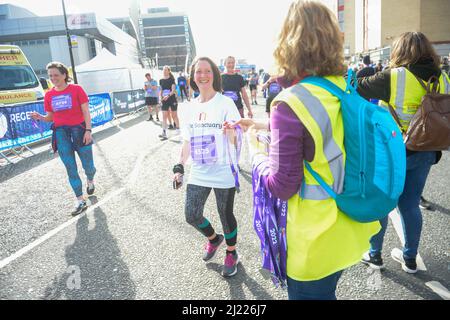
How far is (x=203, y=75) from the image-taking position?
3.11 meters

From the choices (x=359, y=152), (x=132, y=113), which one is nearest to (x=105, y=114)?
(x=132, y=113)

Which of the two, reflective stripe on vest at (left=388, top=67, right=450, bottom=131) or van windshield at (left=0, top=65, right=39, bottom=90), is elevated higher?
van windshield at (left=0, top=65, right=39, bottom=90)

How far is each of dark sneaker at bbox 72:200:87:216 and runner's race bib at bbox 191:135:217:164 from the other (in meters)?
2.62

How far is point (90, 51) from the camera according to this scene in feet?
171

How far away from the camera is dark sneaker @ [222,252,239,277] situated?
124 inches

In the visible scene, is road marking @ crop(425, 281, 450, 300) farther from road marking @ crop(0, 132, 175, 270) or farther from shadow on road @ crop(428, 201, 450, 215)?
road marking @ crop(0, 132, 175, 270)

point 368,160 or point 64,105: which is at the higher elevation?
point 64,105

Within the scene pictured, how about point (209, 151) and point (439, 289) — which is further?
point (209, 151)

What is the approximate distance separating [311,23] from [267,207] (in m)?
0.86

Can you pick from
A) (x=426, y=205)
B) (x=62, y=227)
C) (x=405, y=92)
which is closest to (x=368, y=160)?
(x=405, y=92)

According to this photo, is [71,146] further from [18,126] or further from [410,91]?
[18,126]

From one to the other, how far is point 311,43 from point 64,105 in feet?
14.1

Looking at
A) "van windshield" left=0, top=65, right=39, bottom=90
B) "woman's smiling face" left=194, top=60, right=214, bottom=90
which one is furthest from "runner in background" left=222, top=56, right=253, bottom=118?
A: "van windshield" left=0, top=65, right=39, bottom=90

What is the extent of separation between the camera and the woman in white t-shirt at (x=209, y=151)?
3.03 metres
